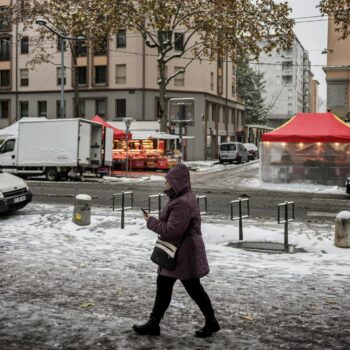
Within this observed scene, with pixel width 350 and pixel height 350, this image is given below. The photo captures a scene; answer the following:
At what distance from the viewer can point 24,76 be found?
169ft

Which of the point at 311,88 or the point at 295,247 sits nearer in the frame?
the point at 295,247

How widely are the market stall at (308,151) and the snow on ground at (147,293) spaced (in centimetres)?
1229

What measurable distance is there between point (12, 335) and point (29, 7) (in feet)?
108

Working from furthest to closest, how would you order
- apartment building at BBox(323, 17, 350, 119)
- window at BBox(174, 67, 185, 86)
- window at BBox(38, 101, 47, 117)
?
window at BBox(38, 101, 47, 117) < window at BBox(174, 67, 185, 86) < apartment building at BBox(323, 17, 350, 119)

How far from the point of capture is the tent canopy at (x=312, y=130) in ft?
73.5

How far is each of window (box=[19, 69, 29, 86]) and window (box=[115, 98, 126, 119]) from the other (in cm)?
1003

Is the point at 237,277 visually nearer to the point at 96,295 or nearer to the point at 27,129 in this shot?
the point at 96,295

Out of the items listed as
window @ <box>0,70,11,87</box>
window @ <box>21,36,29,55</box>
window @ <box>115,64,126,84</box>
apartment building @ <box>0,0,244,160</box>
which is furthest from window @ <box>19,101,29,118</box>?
window @ <box>115,64,126,84</box>

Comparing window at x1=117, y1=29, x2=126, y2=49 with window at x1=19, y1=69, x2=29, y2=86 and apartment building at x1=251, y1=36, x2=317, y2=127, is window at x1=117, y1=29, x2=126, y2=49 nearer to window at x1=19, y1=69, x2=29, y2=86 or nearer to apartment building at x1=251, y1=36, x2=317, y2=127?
window at x1=19, y1=69, x2=29, y2=86

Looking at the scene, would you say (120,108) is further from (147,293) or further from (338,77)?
(147,293)

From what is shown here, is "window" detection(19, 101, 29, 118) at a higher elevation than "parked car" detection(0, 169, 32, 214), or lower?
higher

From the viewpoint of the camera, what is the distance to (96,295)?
6.43 metres

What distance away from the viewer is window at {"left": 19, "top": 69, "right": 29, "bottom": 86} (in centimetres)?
5125

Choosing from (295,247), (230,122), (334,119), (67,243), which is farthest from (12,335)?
(230,122)
